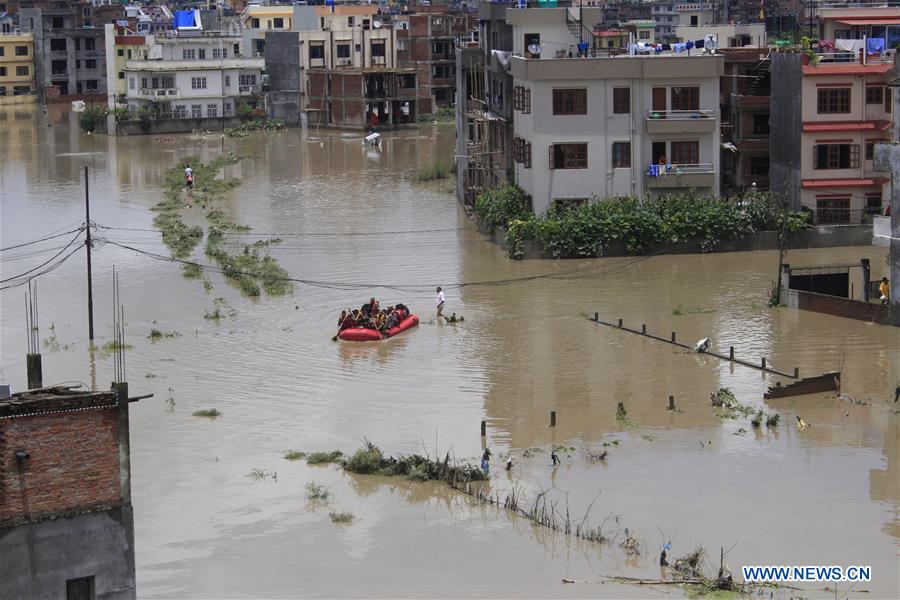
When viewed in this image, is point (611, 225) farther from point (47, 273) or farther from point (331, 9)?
point (331, 9)

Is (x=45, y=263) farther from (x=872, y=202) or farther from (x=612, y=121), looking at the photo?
(x=872, y=202)

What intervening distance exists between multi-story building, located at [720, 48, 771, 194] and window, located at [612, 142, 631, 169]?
6.09m

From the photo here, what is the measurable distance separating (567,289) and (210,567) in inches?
731

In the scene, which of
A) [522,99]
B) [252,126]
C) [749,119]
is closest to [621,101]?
[522,99]

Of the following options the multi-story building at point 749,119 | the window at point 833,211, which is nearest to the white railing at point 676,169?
the window at point 833,211

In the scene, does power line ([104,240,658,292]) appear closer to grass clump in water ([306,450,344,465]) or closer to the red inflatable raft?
the red inflatable raft

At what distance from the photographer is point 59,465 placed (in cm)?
1526

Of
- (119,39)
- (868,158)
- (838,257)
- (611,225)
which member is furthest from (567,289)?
(119,39)

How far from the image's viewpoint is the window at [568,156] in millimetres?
42344

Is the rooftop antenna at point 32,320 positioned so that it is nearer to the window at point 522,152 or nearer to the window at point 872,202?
the window at point 522,152

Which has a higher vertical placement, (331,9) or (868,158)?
(331,9)

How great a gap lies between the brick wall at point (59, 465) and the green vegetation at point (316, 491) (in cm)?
736

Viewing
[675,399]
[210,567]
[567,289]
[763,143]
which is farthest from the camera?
[763,143]

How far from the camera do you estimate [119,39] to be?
282 ft
